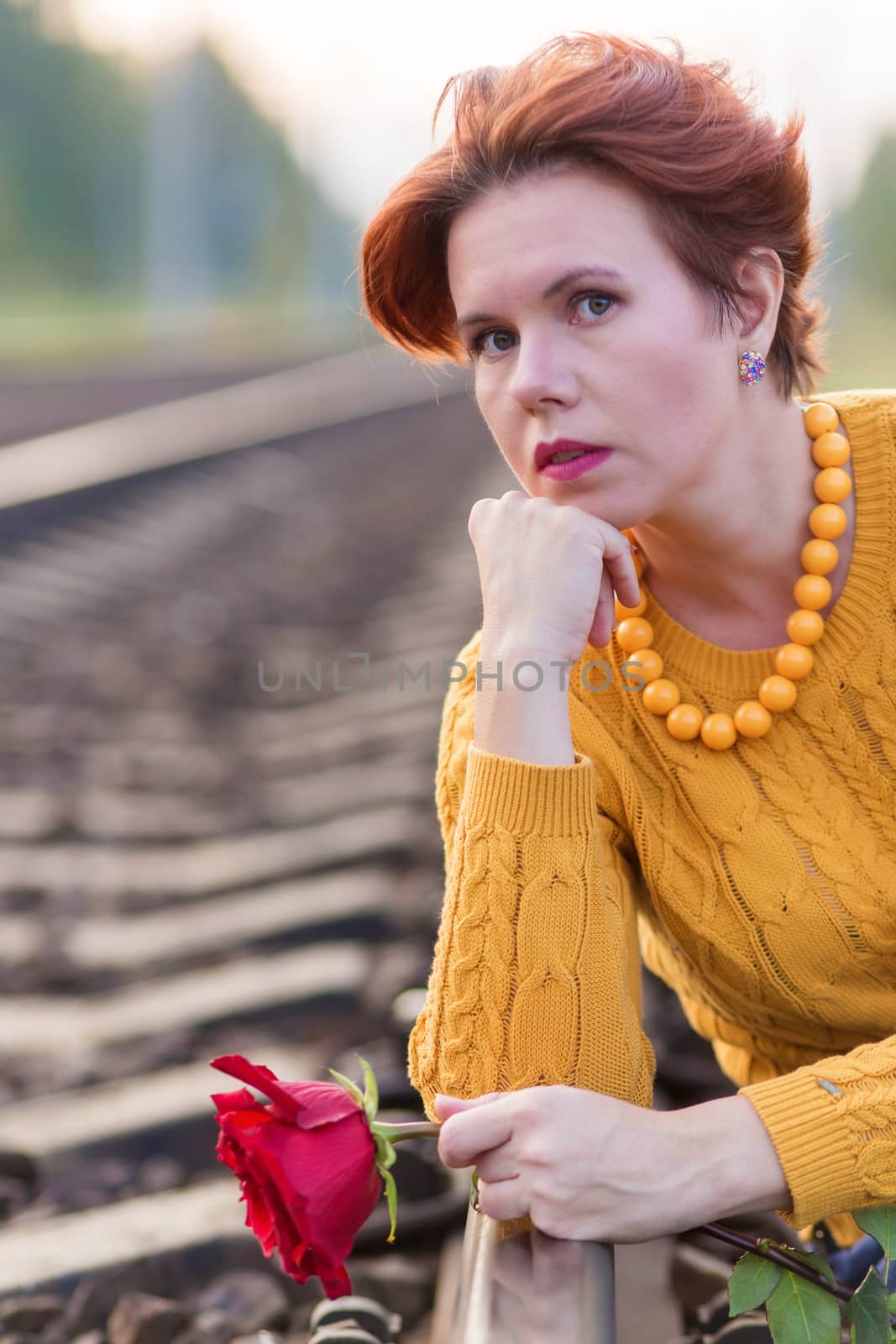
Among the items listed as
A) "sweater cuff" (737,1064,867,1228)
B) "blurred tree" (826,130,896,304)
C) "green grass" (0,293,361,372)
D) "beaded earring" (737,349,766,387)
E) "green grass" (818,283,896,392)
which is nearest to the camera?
"sweater cuff" (737,1064,867,1228)

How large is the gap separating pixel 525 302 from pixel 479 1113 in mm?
896

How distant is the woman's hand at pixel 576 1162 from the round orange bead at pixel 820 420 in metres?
0.99

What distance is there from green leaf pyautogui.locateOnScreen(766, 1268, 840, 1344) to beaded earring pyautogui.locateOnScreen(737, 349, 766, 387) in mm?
1068

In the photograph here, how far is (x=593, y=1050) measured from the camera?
1454 millimetres

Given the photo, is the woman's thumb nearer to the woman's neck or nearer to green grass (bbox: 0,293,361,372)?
the woman's neck

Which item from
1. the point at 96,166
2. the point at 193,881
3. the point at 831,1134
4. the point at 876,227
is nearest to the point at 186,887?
the point at 193,881

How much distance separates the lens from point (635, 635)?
1.78m

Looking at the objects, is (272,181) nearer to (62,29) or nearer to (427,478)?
(62,29)

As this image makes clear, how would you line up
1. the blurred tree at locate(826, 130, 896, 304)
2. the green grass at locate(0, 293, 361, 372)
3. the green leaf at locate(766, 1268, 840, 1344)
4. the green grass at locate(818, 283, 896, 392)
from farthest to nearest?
the green grass at locate(0, 293, 361, 372), the blurred tree at locate(826, 130, 896, 304), the green grass at locate(818, 283, 896, 392), the green leaf at locate(766, 1268, 840, 1344)

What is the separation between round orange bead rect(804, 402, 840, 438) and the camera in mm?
1789

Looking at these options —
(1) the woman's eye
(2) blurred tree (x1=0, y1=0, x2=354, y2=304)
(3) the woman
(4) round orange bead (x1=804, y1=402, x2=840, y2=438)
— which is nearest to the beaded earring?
(3) the woman

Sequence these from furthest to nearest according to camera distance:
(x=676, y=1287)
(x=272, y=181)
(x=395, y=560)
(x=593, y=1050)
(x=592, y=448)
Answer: (x=272, y=181)
(x=395, y=560)
(x=676, y=1287)
(x=592, y=448)
(x=593, y=1050)

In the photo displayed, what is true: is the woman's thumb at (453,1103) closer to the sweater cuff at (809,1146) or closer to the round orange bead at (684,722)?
the sweater cuff at (809,1146)

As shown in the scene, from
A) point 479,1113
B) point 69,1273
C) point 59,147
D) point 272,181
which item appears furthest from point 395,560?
point 272,181
